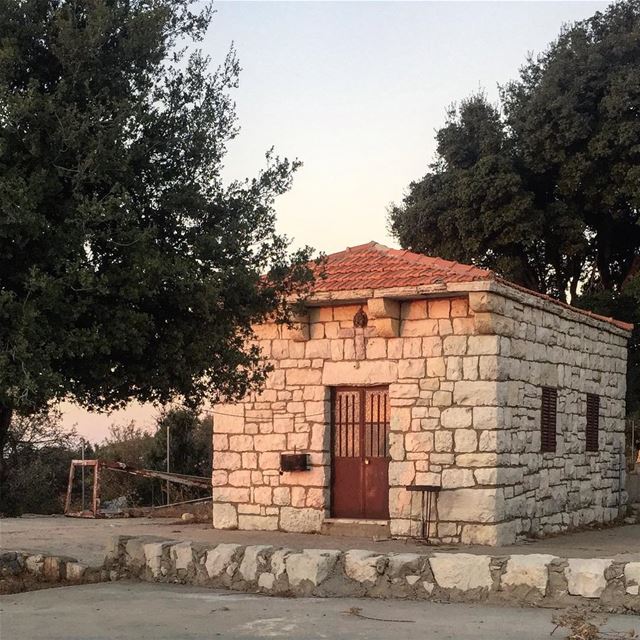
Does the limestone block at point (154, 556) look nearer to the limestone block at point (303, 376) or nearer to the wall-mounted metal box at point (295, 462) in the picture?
the wall-mounted metal box at point (295, 462)

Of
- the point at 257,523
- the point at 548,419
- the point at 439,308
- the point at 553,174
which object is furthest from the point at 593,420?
the point at 553,174

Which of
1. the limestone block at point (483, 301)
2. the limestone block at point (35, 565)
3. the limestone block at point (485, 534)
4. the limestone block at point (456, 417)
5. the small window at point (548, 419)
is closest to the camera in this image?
the limestone block at point (35, 565)

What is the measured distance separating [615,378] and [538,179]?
8.02 metres

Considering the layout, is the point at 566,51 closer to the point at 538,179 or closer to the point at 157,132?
the point at 538,179

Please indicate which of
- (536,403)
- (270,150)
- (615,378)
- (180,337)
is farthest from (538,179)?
(180,337)

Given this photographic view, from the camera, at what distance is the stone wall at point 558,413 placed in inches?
529

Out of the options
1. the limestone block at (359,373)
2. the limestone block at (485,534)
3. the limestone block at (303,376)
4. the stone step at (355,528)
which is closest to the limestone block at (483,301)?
the limestone block at (359,373)

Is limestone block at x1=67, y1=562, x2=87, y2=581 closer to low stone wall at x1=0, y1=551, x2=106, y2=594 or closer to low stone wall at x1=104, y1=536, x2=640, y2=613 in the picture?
low stone wall at x1=0, y1=551, x2=106, y2=594

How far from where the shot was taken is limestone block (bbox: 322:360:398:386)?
13898mm

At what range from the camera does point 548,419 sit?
15078 mm

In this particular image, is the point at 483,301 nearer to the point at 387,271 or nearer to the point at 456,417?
the point at 456,417

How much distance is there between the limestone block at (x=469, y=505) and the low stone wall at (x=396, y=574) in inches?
173

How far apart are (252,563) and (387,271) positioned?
6.13m

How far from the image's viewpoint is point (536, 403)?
1455 cm
